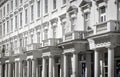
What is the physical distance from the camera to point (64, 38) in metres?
33.8

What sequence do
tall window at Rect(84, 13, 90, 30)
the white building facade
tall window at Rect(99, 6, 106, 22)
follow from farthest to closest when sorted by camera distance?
tall window at Rect(84, 13, 90, 30) < tall window at Rect(99, 6, 106, 22) < the white building facade

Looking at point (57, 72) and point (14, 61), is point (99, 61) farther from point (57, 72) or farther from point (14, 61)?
point (14, 61)

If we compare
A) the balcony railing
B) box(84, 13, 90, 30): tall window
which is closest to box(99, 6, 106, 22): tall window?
the balcony railing

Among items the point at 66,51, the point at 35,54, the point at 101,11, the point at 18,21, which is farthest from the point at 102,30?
the point at 18,21

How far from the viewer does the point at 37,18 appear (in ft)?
147

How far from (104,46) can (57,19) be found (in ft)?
43.2

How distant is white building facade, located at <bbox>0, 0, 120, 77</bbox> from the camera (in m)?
27.5

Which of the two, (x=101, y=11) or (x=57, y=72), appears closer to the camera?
(x=101, y=11)

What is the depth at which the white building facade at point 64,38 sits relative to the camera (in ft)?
90.3

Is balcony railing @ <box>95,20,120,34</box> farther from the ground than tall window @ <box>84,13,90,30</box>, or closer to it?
closer to it

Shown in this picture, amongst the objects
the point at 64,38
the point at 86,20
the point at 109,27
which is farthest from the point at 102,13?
the point at 64,38

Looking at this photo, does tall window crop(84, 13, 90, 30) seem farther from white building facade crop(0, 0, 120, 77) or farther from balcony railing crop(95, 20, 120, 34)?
balcony railing crop(95, 20, 120, 34)

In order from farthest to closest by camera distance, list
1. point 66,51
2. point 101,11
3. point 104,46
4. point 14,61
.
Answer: point 14,61 → point 66,51 → point 101,11 → point 104,46

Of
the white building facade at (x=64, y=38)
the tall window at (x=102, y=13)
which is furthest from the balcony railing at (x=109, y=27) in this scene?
the tall window at (x=102, y=13)
